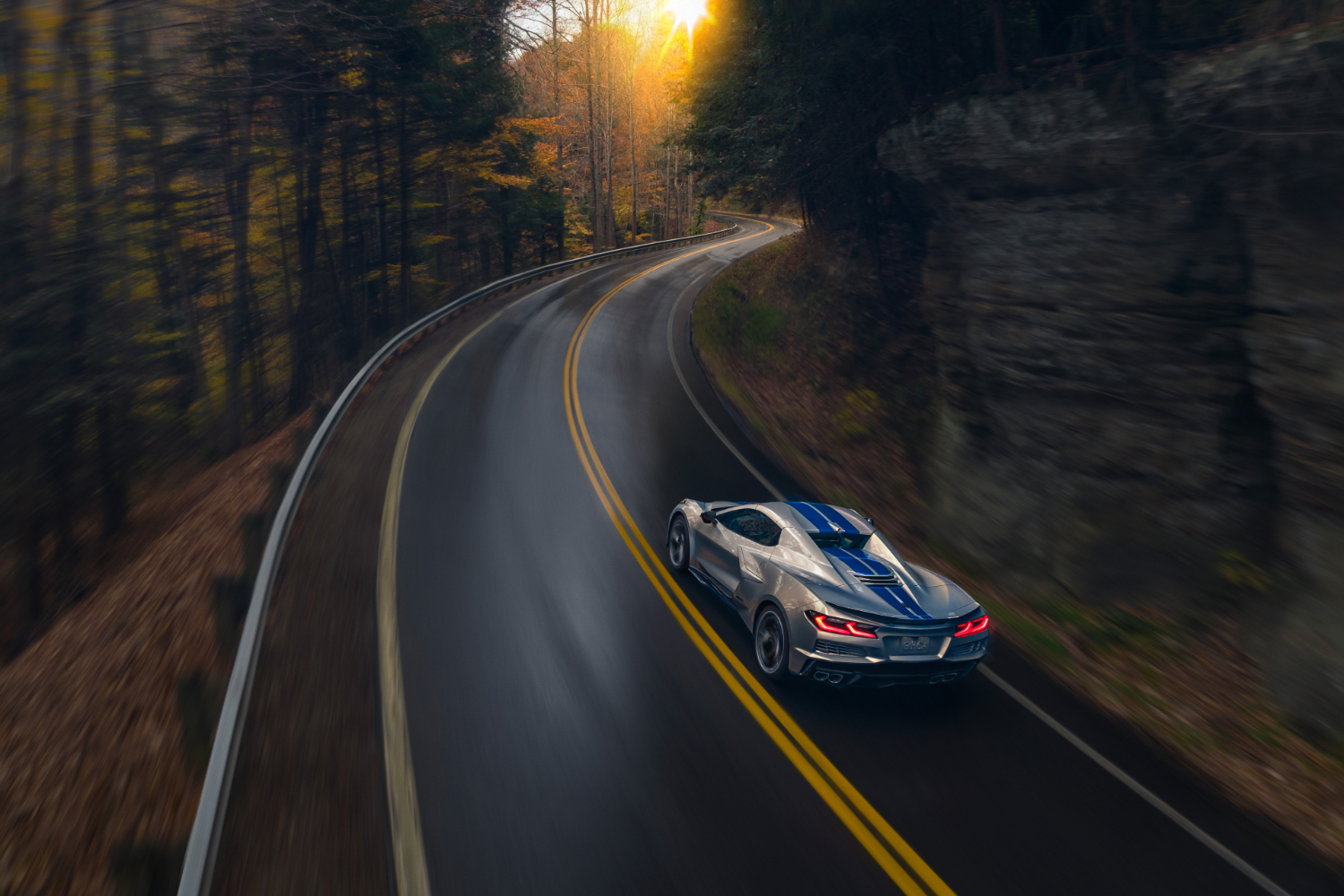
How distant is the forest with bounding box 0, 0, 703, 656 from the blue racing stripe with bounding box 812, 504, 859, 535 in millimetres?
9999

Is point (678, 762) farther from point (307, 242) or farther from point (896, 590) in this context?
point (307, 242)

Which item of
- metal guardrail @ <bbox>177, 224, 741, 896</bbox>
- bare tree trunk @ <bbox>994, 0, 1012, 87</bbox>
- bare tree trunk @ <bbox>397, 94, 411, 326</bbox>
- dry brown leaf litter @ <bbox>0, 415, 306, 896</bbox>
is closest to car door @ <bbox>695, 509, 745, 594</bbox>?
metal guardrail @ <bbox>177, 224, 741, 896</bbox>

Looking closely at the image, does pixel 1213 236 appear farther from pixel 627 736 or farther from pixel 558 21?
pixel 558 21

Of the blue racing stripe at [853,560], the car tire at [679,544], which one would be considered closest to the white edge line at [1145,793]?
the blue racing stripe at [853,560]

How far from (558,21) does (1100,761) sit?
4085 cm

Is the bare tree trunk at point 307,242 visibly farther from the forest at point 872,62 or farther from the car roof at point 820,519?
the car roof at point 820,519

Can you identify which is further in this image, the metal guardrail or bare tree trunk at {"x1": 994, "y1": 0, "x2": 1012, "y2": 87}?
bare tree trunk at {"x1": 994, "y1": 0, "x2": 1012, "y2": 87}

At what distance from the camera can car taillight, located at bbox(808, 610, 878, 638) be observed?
6301 millimetres

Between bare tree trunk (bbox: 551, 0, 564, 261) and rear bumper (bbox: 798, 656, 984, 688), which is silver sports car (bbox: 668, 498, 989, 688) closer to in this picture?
rear bumper (bbox: 798, 656, 984, 688)

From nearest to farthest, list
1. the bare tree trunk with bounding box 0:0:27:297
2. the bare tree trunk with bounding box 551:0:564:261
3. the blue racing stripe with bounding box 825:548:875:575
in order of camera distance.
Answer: the blue racing stripe with bounding box 825:548:875:575, the bare tree trunk with bounding box 0:0:27:297, the bare tree trunk with bounding box 551:0:564:261

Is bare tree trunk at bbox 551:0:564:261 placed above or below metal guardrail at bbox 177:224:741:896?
above

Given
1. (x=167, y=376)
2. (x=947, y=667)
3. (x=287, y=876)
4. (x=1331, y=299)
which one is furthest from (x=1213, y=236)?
(x=167, y=376)

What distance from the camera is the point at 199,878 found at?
4.00 metres

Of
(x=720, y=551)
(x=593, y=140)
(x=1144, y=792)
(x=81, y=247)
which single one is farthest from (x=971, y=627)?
(x=593, y=140)
